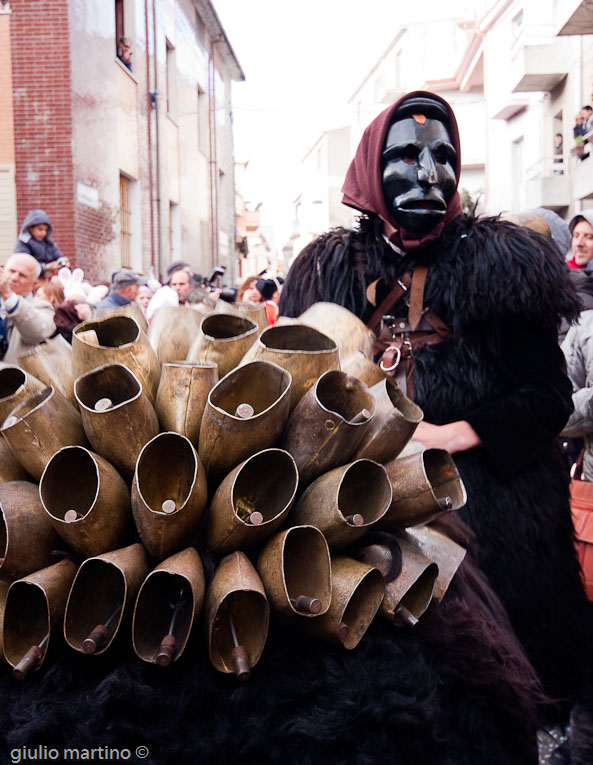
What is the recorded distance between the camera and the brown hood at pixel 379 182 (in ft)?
7.07

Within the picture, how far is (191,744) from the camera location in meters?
0.97

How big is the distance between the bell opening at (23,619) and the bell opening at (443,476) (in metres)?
0.58

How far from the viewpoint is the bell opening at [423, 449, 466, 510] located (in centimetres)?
126

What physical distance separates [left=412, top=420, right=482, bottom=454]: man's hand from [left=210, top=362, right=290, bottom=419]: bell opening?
33.0 inches

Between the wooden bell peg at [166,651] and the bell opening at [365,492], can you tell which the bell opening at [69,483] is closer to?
the wooden bell peg at [166,651]

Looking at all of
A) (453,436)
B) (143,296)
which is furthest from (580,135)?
(453,436)

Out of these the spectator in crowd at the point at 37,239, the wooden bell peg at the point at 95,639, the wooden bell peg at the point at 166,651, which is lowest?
the wooden bell peg at the point at 166,651

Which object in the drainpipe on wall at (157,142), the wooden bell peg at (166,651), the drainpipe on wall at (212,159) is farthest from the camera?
the drainpipe on wall at (212,159)

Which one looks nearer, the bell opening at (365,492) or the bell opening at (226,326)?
the bell opening at (365,492)

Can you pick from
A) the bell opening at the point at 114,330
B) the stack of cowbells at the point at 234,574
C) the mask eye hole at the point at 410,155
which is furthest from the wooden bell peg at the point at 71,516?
the mask eye hole at the point at 410,155

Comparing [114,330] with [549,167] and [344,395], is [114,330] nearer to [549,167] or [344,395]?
[344,395]

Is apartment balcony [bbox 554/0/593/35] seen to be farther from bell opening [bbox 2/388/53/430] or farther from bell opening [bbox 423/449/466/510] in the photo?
bell opening [bbox 2/388/53/430]

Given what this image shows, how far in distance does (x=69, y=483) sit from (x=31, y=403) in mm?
127

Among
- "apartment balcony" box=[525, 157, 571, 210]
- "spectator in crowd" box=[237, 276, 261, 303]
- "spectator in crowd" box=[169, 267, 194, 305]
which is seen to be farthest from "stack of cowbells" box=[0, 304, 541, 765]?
"apartment balcony" box=[525, 157, 571, 210]
